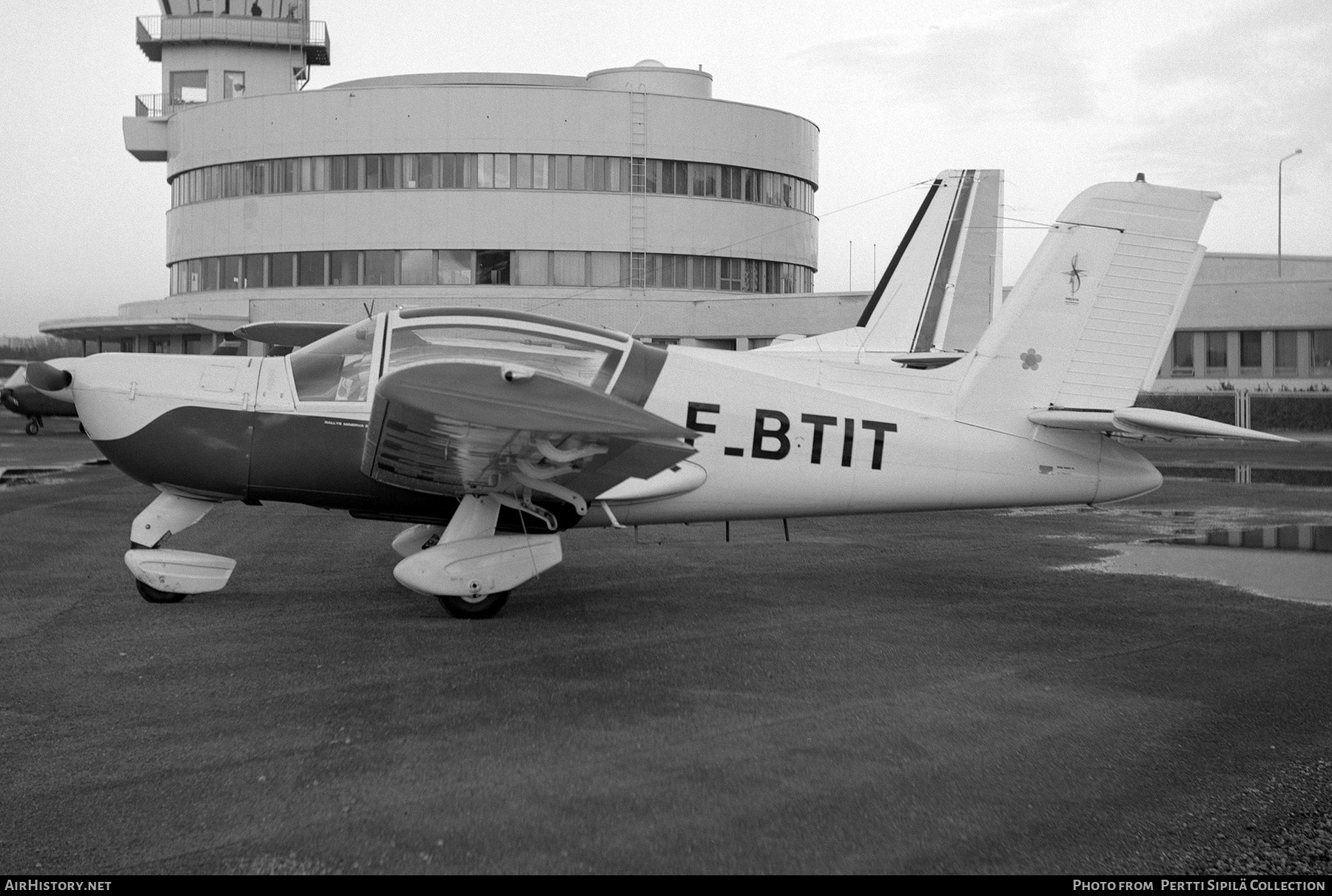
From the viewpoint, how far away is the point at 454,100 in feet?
151

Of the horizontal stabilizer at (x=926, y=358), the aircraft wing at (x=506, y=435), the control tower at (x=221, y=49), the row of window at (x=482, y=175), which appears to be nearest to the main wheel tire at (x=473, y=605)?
the aircraft wing at (x=506, y=435)

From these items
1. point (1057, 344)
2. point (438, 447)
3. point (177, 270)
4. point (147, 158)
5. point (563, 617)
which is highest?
point (147, 158)

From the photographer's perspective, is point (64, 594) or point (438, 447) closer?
point (438, 447)

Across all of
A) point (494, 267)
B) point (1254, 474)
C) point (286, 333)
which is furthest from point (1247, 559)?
point (494, 267)

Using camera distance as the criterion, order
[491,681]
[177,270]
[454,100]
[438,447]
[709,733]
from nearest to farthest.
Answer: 1. [709,733]
2. [491,681]
3. [438,447]
4. [454,100]
5. [177,270]

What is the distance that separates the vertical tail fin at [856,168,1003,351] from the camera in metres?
17.8

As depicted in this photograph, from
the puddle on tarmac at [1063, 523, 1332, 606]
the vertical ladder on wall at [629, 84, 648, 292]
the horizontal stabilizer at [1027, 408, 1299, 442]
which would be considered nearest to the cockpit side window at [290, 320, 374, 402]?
the horizontal stabilizer at [1027, 408, 1299, 442]

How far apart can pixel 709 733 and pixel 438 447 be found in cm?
263

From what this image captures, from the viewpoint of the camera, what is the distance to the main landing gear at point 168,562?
7.73 metres

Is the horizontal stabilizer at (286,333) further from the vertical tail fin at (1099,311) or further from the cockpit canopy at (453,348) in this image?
the vertical tail fin at (1099,311)

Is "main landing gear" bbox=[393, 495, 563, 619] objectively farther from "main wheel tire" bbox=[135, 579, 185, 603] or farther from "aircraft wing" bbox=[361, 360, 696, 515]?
"main wheel tire" bbox=[135, 579, 185, 603]

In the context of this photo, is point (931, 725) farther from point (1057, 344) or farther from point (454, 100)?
point (454, 100)
